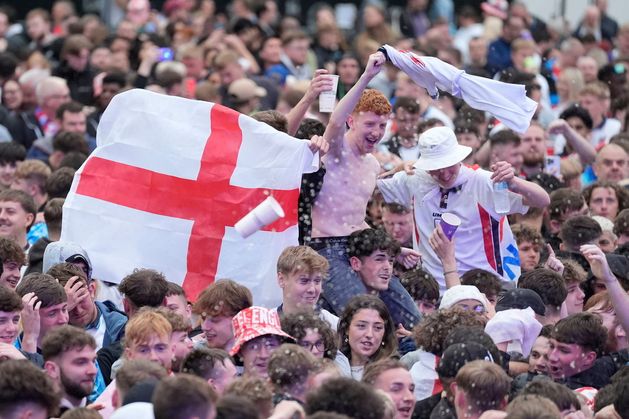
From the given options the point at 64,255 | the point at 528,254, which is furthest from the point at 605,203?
the point at 64,255

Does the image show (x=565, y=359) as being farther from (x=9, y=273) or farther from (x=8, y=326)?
(x=9, y=273)

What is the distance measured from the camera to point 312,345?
9367 mm

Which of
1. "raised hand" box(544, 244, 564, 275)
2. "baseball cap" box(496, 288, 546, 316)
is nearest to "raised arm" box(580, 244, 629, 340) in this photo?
"baseball cap" box(496, 288, 546, 316)

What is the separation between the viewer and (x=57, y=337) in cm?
875

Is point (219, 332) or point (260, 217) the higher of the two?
point (260, 217)

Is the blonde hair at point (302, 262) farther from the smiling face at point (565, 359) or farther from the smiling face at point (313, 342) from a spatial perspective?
the smiling face at point (565, 359)

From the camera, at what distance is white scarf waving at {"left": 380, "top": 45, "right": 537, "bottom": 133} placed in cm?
1130

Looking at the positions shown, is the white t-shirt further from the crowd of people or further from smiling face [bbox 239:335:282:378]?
smiling face [bbox 239:335:282:378]

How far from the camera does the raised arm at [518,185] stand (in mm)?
11266

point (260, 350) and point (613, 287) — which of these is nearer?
A: point (260, 350)

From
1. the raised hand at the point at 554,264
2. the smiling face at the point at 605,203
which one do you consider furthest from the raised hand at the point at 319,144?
the smiling face at the point at 605,203

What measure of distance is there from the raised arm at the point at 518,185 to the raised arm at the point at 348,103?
3.61 ft

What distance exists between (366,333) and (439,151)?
6.42ft

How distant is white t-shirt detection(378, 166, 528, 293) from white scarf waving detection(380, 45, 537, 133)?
496 mm
